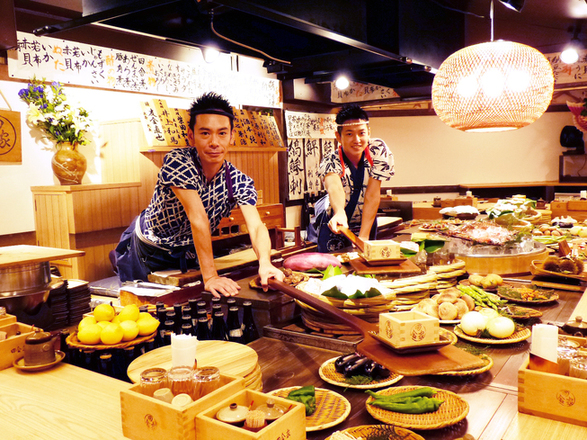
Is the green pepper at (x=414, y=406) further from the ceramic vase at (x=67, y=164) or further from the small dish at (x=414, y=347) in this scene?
the ceramic vase at (x=67, y=164)

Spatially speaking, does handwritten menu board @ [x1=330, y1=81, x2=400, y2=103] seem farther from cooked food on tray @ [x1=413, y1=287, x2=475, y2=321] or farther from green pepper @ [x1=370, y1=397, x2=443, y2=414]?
green pepper @ [x1=370, y1=397, x2=443, y2=414]

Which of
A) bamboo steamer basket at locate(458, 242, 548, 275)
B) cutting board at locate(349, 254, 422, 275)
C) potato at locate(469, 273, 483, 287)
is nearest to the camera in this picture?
cutting board at locate(349, 254, 422, 275)

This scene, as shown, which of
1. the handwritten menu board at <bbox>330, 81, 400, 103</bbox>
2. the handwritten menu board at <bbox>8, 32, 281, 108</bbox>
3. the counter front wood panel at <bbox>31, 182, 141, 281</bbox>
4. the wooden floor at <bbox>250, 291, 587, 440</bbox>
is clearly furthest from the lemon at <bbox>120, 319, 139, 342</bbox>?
the handwritten menu board at <bbox>330, 81, 400, 103</bbox>

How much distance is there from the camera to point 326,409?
1302 mm

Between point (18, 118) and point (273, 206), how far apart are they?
3.50m

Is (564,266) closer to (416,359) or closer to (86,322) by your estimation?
(416,359)

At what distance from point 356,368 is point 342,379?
0.19 ft

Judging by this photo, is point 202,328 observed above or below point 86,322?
below

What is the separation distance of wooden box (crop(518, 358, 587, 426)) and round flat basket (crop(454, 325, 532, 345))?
0.45 metres

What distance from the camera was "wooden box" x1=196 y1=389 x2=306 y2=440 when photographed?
0.96 metres

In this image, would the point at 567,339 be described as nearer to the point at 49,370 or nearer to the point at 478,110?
the point at 49,370

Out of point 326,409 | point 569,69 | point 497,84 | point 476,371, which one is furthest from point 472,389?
point 569,69

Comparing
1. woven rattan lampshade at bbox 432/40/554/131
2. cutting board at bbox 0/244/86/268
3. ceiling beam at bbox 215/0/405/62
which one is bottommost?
cutting board at bbox 0/244/86/268

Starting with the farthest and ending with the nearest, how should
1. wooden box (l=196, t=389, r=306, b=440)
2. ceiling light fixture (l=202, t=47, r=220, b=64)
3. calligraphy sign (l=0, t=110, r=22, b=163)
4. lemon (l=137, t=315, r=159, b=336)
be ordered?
ceiling light fixture (l=202, t=47, r=220, b=64)
calligraphy sign (l=0, t=110, r=22, b=163)
lemon (l=137, t=315, r=159, b=336)
wooden box (l=196, t=389, r=306, b=440)
